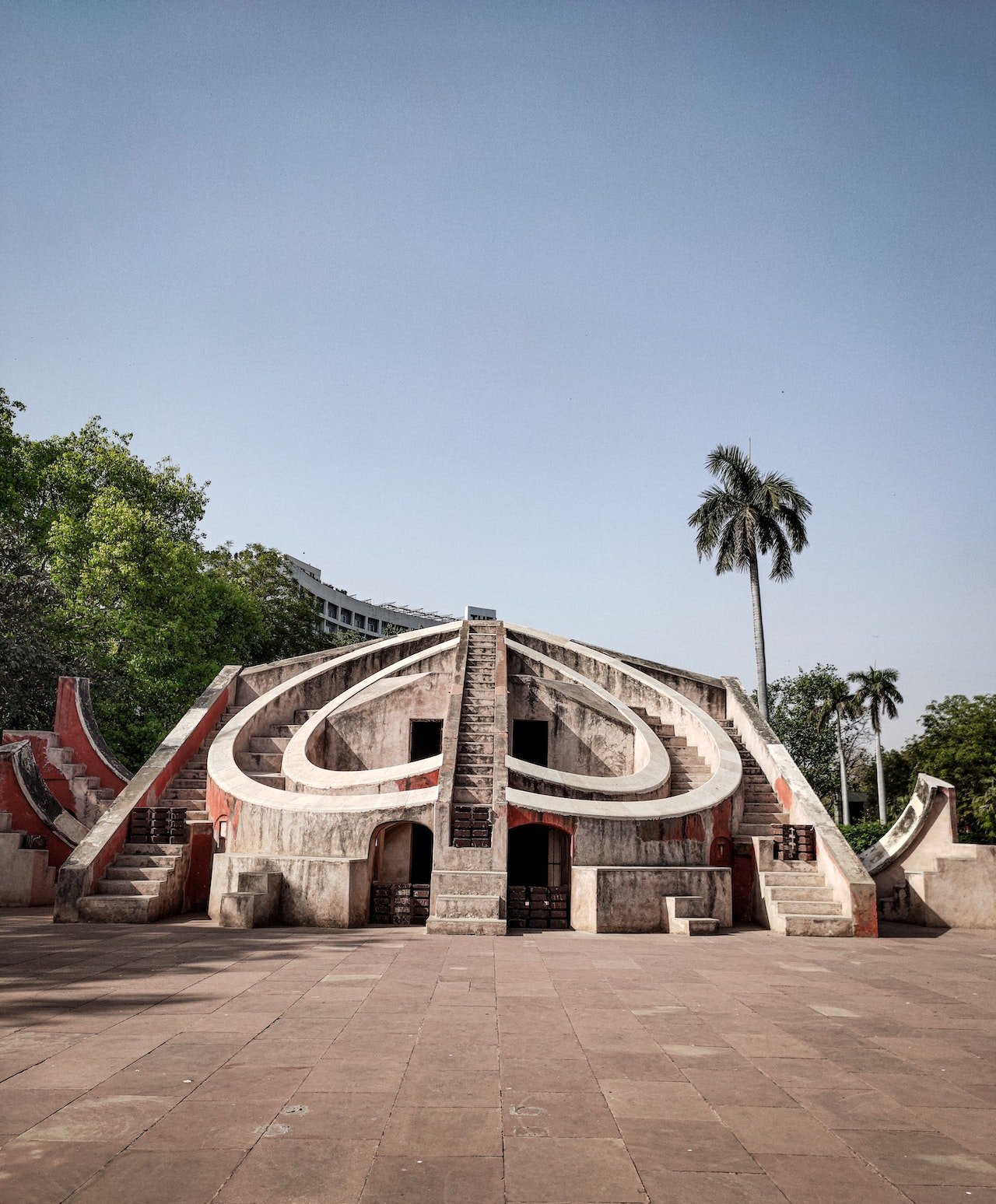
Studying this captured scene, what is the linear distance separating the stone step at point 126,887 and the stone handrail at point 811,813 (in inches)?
344

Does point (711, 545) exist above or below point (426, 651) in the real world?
above

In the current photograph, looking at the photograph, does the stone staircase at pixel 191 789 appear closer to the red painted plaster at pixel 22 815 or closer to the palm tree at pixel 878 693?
the red painted plaster at pixel 22 815

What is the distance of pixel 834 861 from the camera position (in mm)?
11594

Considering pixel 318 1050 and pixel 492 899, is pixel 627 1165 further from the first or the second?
pixel 492 899

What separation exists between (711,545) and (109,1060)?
21.9 m

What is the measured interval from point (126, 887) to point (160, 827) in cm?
120

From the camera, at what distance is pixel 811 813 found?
42.0ft

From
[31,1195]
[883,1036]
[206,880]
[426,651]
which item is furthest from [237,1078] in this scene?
[426,651]

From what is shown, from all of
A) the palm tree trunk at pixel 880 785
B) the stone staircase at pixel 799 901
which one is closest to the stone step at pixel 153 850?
the stone staircase at pixel 799 901

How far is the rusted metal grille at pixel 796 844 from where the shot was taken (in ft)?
40.4

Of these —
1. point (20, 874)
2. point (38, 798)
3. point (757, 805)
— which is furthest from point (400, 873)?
point (38, 798)

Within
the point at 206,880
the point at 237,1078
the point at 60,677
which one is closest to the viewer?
the point at 237,1078

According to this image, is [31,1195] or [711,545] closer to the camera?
[31,1195]

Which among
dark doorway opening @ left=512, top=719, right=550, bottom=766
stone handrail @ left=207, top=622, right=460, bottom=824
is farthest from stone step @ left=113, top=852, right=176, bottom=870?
dark doorway opening @ left=512, top=719, right=550, bottom=766
